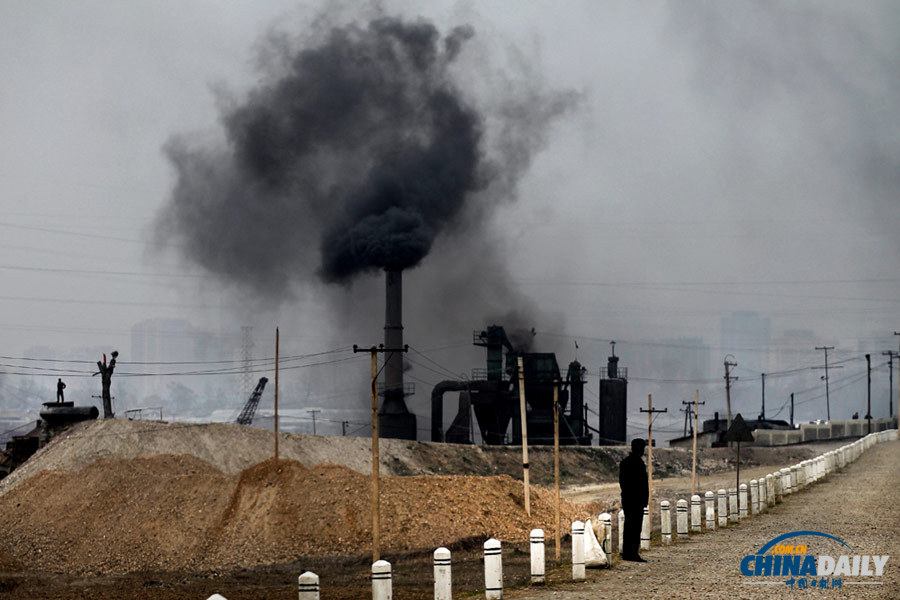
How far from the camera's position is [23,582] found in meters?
32.7

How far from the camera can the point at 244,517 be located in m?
39.2

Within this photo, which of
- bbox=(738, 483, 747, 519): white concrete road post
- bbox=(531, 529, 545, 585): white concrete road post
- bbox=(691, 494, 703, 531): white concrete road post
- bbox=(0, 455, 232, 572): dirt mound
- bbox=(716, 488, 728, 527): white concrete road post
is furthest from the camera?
A: bbox=(0, 455, 232, 572): dirt mound

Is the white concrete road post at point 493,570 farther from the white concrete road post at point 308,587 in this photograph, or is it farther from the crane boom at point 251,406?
the crane boom at point 251,406

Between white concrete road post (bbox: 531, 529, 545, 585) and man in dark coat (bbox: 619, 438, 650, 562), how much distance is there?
3.26 metres

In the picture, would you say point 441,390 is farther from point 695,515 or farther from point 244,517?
point 695,515

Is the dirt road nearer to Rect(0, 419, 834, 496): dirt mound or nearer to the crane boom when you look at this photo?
Rect(0, 419, 834, 496): dirt mound

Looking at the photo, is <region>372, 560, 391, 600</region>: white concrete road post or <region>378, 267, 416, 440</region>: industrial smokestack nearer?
<region>372, 560, 391, 600</region>: white concrete road post

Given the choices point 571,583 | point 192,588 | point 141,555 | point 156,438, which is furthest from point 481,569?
point 156,438

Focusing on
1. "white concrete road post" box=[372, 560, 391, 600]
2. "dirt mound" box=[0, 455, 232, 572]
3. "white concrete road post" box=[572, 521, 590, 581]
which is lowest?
"dirt mound" box=[0, 455, 232, 572]

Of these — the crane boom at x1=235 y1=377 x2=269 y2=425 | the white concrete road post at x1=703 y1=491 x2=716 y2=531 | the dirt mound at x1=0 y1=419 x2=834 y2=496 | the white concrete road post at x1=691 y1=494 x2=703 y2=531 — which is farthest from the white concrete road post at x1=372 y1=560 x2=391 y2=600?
the crane boom at x1=235 y1=377 x2=269 y2=425

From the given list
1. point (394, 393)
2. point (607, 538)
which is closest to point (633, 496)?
point (607, 538)

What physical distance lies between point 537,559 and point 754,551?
22.0 ft

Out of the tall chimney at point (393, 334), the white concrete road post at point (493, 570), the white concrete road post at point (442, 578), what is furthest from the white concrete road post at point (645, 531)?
the tall chimney at point (393, 334)

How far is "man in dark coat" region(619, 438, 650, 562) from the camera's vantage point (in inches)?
856
